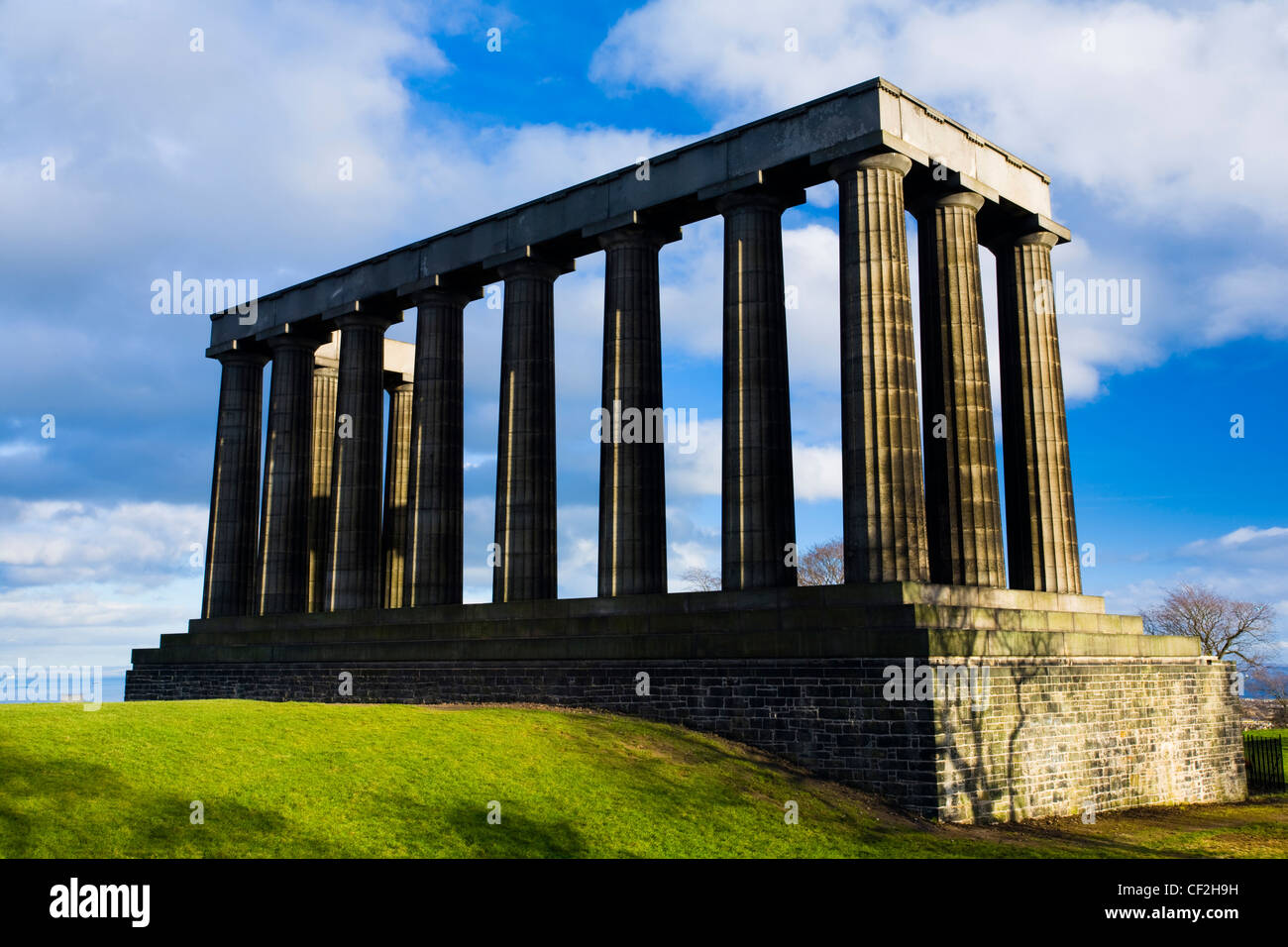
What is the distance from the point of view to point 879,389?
33.8 m

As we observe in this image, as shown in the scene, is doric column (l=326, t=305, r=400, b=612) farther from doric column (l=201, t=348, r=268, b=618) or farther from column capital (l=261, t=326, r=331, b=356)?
doric column (l=201, t=348, r=268, b=618)

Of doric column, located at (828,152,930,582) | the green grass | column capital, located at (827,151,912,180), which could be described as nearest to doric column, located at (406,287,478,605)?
the green grass

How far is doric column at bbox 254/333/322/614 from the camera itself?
53250 mm

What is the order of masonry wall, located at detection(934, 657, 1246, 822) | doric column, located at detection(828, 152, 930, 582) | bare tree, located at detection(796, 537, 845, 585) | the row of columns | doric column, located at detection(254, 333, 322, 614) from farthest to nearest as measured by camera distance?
bare tree, located at detection(796, 537, 845, 585) → doric column, located at detection(254, 333, 322, 614) → the row of columns → doric column, located at detection(828, 152, 930, 582) → masonry wall, located at detection(934, 657, 1246, 822)

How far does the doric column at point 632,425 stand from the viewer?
3916cm

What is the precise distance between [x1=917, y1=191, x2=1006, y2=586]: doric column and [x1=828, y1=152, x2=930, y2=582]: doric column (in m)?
3.98

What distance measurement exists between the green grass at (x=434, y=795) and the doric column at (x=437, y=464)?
13.4 metres

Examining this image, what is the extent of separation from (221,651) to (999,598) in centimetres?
3471

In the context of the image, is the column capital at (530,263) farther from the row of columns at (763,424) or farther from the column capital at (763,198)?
the column capital at (763,198)

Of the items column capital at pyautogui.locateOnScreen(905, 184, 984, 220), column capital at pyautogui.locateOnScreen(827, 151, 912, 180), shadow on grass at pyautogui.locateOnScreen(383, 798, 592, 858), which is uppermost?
column capital at pyautogui.locateOnScreen(905, 184, 984, 220)

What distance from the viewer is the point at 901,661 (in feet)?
96.7

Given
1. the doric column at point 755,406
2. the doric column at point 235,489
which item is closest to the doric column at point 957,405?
the doric column at point 755,406
